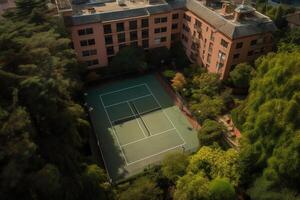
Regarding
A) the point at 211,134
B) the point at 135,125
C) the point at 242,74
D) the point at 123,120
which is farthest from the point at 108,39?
the point at 211,134

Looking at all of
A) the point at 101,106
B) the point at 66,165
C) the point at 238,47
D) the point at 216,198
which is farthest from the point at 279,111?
the point at 101,106

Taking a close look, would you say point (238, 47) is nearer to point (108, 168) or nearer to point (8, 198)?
point (108, 168)

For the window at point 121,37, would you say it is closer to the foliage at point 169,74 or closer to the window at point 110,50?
the window at point 110,50

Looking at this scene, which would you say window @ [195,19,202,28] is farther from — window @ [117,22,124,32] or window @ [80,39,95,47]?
window @ [80,39,95,47]

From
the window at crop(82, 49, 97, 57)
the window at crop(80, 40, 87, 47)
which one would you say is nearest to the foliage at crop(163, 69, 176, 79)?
the window at crop(82, 49, 97, 57)

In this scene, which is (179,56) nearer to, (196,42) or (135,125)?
(196,42)

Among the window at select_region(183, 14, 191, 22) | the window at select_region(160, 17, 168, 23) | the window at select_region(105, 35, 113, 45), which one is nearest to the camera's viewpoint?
the window at select_region(105, 35, 113, 45)

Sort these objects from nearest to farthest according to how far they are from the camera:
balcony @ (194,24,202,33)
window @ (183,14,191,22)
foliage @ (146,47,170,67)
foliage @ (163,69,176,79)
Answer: foliage @ (163,69,176,79) < balcony @ (194,24,202,33) < window @ (183,14,191,22) < foliage @ (146,47,170,67)
